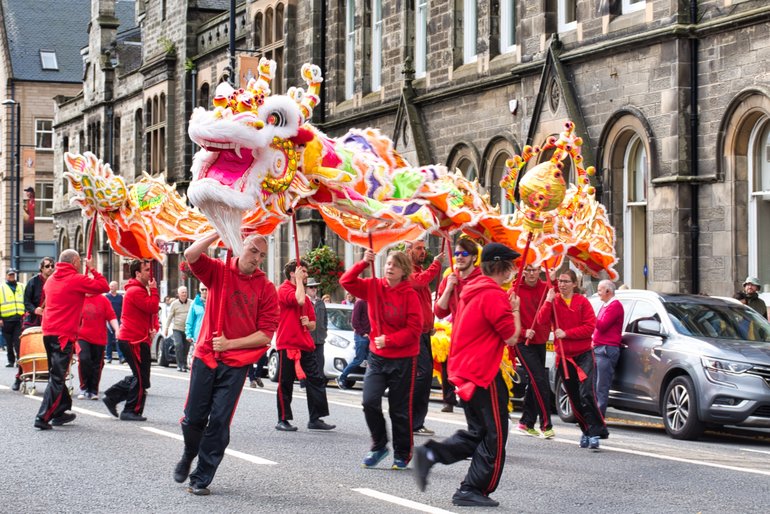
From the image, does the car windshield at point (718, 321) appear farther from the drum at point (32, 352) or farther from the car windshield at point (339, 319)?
the car windshield at point (339, 319)

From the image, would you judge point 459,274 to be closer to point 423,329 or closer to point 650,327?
point 423,329

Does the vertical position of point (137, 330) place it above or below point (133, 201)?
below

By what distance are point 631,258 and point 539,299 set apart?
10.9 meters

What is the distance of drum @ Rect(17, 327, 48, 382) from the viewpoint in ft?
62.7

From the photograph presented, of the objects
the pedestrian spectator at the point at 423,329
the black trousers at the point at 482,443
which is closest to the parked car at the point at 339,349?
the pedestrian spectator at the point at 423,329

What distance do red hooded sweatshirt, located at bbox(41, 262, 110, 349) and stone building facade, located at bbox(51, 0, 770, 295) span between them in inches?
423

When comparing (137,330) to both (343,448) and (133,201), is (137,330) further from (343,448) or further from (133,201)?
(343,448)

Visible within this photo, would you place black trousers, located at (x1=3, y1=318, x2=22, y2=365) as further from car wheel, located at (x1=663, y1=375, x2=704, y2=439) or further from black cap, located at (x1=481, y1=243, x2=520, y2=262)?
black cap, located at (x1=481, y1=243, x2=520, y2=262)

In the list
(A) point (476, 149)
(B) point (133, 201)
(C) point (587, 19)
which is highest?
(C) point (587, 19)

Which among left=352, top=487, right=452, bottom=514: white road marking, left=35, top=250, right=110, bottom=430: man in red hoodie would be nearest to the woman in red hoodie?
left=352, top=487, right=452, bottom=514: white road marking

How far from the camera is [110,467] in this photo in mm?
11805

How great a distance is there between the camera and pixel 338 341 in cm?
2427

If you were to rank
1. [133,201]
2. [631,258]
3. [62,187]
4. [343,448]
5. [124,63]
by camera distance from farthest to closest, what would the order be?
[62,187] < [124,63] < [631,258] < [133,201] < [343,448]

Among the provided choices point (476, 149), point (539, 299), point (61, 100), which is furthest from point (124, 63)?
point (539, 299)
